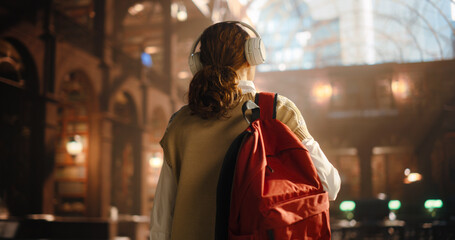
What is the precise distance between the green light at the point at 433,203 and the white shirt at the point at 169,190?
3909mm

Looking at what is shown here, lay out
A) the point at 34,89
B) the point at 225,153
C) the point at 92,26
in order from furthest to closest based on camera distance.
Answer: the point at 92,26
the point at 34,89
the point at 225,153

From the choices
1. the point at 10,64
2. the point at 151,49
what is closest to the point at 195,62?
the point at 10,64

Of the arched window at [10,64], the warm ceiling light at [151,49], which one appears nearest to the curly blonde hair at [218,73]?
the arched window at [10,64]

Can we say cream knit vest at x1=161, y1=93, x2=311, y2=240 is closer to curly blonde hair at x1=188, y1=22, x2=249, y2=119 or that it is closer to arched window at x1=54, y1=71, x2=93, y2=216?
curly blonde hair at x1=188, y1=22, x2=249, y2=119

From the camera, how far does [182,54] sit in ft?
28.3

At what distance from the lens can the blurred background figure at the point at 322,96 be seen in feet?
16.1

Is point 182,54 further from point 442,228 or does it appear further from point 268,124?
point 268,124

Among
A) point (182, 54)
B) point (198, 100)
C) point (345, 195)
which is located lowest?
point (345, 195)

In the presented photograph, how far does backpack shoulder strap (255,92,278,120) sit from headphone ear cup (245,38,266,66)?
0.17 meters

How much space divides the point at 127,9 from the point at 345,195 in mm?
5046

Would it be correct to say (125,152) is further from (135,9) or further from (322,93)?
(322,93)

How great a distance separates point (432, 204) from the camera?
4793mm

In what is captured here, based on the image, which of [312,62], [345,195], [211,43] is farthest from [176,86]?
[211,43]

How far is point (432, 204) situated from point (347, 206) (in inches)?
39.3
